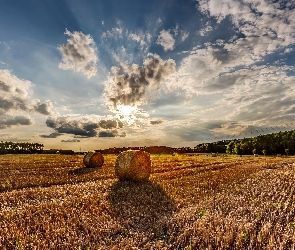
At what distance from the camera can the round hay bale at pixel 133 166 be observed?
14977 millimetres

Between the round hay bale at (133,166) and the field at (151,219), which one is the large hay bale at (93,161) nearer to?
the round hay bale at (133,166)

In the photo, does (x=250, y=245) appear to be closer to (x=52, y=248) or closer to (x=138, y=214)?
(x=138, y=214)

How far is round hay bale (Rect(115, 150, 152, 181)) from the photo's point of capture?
1498 centimetres

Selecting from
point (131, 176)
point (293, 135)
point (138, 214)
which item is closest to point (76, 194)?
point (138, 214)

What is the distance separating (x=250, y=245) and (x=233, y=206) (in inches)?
126

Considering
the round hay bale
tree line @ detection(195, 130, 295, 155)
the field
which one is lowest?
the field

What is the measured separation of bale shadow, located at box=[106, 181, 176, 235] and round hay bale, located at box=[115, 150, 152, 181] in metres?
2.68

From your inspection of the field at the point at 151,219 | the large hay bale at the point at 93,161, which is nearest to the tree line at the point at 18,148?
the large hay bale at the point at 93,161

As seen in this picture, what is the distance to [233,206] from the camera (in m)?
8.76

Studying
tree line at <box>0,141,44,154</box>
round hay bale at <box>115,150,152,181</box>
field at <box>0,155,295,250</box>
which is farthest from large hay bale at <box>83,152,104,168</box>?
tree line at <box>0,141,44,154</box>

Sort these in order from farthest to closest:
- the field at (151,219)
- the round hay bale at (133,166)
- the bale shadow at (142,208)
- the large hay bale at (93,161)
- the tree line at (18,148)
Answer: the tree line at (18,148), the large hay bale at (93,161), the round hay bale at (133,166), the bale shadow at (142,208), the field at (151,219)

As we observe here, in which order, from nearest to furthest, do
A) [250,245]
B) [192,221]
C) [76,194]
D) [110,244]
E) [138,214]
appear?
[250,245] → [110,244] → [192,221] → [138,214] → [76,194]

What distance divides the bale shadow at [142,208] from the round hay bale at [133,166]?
2.68 metres

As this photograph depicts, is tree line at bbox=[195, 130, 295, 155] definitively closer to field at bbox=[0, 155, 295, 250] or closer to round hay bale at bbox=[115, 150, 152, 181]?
round hay bale at bbox=[115, 150, 152, 181]
